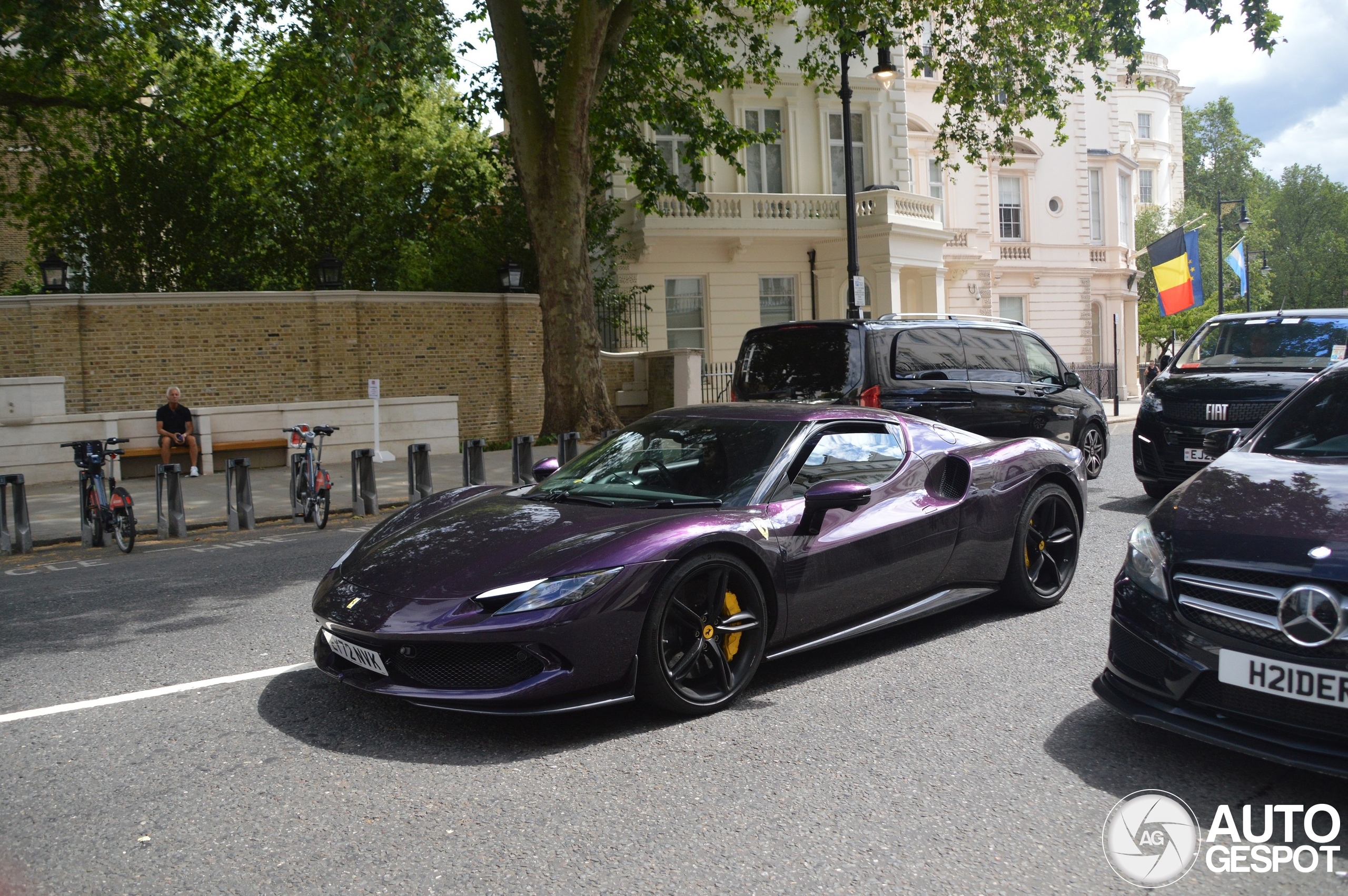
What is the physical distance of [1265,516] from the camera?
12.6 ft

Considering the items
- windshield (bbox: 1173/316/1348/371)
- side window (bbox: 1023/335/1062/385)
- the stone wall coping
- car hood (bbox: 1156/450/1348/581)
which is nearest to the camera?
car hood (bbox: 1156/450/1348/581)

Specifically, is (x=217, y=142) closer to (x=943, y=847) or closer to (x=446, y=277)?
(x=446, y=277)

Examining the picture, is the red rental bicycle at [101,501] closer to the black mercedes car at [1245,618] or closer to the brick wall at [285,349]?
the brick wall at [285,349]

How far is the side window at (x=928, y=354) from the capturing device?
11312 mm

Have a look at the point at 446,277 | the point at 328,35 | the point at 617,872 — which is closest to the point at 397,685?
the point at 617,872

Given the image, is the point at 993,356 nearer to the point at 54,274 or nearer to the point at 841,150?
the point at 54,274

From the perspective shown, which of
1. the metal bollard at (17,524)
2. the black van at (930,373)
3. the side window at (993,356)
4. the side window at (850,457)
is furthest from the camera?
the side window at (993,356)

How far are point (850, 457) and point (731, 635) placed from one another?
1.30 metres

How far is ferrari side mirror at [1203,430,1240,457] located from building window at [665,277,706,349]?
23.1 metres

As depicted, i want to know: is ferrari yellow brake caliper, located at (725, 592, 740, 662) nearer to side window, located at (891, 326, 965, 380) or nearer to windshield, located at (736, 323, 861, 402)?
windshield, located at (736, 323, 861, 402)

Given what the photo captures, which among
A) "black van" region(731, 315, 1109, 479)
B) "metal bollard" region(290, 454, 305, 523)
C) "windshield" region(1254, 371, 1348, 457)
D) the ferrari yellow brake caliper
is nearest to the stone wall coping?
"metal bollard" region(290, 454, 305, 523)

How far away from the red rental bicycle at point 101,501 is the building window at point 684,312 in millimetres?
18438

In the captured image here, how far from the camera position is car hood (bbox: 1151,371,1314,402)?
9898mm

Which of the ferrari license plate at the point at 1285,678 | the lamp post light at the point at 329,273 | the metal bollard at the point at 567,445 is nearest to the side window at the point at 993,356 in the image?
the metal bollard at the point at 567,445
